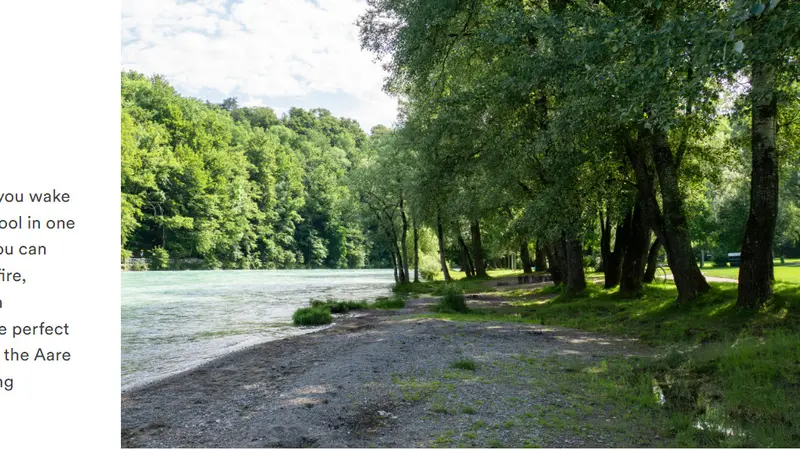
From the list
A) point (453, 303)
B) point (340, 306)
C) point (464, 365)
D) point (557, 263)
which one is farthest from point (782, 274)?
point (464, 365)

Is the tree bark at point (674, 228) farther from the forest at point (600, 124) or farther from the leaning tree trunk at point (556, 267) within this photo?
the leaning tree trunk at point (556, 267)

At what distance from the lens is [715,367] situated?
9203mm

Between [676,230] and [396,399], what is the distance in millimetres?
11120

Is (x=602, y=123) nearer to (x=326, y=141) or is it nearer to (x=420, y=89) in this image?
(x=420, y=89)

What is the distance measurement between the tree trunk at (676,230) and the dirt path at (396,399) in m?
3.72

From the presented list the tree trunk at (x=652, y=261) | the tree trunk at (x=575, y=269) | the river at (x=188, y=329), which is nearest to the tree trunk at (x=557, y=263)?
the tree trunk at (x=652, y=261)

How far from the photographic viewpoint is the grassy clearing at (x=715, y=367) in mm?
6523

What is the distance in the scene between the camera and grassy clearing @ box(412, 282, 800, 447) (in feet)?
21.4

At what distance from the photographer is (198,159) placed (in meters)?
88.8

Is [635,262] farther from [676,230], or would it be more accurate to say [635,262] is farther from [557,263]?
[557,263]

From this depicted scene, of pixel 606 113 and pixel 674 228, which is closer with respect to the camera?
pixel 606 113

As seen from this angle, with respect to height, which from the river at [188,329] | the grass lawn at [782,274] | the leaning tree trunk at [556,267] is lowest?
the river at [188,329]

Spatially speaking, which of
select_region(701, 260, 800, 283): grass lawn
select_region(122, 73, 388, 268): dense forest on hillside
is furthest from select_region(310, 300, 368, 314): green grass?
select_region(122, 73, 388, 268): dense forest on hillside

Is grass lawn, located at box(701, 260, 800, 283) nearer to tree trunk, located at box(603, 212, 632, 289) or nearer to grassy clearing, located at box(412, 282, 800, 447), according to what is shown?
tree trunk, located at box(603, 212, 632, 289)
